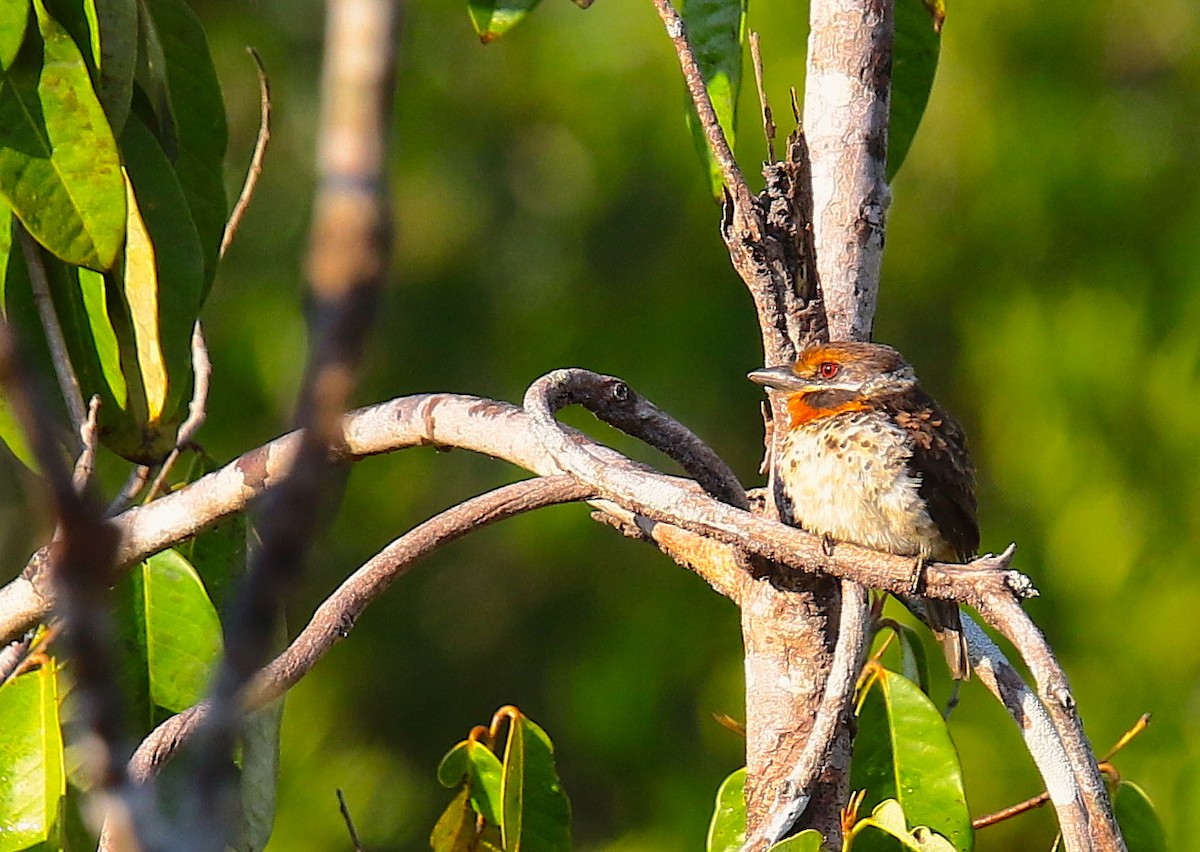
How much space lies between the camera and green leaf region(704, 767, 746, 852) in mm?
2414

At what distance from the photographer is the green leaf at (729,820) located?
2.41 metres

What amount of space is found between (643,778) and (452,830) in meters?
3.55

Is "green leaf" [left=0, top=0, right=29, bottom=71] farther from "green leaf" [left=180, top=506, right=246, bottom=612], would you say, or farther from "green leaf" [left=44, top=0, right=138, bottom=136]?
"green leaf" [left=180, top=506, right=246, bottom=612]

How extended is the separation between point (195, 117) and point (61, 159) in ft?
2.06

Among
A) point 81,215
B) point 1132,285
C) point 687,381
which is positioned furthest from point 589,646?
point 81,215

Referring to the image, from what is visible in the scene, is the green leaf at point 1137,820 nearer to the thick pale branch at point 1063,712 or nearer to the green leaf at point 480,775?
the thick pale branch at point 1063,712

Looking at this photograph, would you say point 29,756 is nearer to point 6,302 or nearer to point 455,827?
point 455,827

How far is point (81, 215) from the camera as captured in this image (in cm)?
247

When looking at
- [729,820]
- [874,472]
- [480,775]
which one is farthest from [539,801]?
[874,472]

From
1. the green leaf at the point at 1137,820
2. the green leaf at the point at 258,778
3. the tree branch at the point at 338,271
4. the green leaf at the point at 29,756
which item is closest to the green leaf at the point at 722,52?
the green leaf at the point at 258,778

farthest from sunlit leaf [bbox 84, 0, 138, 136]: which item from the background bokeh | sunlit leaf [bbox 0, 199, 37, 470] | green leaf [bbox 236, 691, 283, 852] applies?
the background bokeh

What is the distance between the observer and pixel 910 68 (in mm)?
2820

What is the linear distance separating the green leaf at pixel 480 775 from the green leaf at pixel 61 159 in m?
1.01

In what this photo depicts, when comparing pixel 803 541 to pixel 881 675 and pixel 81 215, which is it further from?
pixel 81 215
